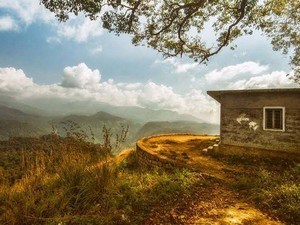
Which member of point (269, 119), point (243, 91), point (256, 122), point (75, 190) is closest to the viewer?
point (75, 190)

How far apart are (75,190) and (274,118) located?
10917 mm

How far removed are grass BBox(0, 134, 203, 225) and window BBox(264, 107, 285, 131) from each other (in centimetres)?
737

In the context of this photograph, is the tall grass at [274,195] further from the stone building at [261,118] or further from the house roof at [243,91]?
the house roof at [243,91]

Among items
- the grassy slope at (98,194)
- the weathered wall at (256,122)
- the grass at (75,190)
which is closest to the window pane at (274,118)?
the weathered wall at (256,122)

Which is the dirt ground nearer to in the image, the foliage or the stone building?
the foliage

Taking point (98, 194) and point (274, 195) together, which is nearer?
point (98, 194)

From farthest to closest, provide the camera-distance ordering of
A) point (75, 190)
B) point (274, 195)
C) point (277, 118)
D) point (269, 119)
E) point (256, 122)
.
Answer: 1. point (256, 122)
2. point (269, 119)
3. point (277, 118)
4. point (274, 195)
5. point (75, 190)

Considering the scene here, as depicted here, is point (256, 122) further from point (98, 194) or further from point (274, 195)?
point (98, 194)

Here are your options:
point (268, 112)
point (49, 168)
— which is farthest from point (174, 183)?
point (268, 112)

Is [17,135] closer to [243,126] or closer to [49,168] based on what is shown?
[49,168]

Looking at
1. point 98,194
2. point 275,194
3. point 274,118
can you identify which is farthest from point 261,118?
point 98,194

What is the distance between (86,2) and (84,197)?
7.41 m

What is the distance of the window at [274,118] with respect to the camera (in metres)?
12.7

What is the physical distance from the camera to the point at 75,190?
5938 mm
